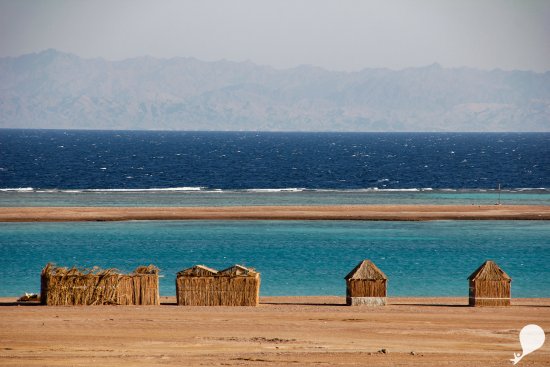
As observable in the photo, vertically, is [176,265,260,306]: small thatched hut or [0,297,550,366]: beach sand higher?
[176,265,260,306]: small thatched hut

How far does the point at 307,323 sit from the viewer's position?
35844 mm

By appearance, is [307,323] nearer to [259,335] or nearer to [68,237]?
[259,335]

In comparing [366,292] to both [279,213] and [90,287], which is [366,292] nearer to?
[90,287]

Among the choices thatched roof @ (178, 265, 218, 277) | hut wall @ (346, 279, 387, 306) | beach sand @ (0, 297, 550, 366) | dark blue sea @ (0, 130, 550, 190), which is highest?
dark blue sea @ (0, 130, 550, 190)

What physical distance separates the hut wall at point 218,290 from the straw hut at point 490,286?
8.18 m

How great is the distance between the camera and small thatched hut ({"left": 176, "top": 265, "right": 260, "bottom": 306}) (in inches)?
1549

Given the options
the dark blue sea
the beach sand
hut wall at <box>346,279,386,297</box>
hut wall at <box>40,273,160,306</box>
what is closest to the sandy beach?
the dark blue sea

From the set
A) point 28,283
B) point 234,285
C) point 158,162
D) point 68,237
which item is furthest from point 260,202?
point 158,162

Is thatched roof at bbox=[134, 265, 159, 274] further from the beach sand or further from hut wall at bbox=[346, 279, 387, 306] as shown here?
hut wall at bbox=[346, 279, 387, 306]

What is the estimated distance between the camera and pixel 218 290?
129 feet

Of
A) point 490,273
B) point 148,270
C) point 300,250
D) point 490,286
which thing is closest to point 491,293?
point 490,286

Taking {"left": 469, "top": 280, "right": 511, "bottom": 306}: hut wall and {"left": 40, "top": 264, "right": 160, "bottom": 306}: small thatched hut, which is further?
{"left": 469, "top": 280, "right": 511, "bottom": 306}: hut wall

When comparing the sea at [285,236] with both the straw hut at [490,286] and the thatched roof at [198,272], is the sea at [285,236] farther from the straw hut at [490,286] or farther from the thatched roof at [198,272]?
the thatched roof at [198,272]

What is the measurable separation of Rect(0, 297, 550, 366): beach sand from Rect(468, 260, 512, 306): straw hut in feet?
2.04
